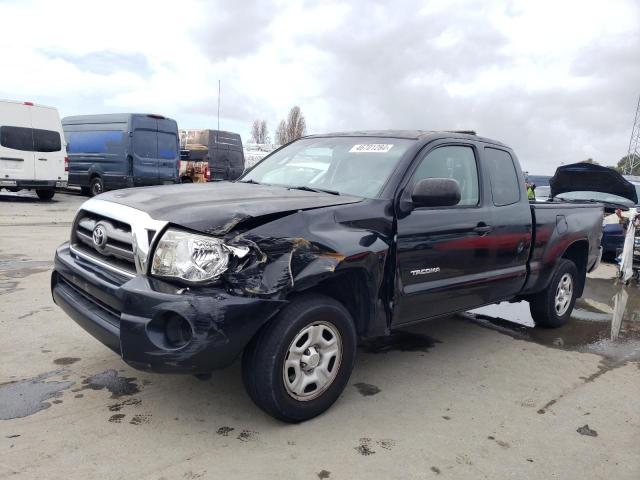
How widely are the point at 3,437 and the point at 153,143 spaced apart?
13.2 meters

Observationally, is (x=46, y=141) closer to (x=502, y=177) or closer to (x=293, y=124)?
(x=502, y=177)

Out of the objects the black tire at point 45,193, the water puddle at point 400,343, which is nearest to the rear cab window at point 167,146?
the black tire at point 45,193

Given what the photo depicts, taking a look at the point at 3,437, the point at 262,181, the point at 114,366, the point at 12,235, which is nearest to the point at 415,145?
the point at 262,181

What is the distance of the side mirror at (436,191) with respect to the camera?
3297mm

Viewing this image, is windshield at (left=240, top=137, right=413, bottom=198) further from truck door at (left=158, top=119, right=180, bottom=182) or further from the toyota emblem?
truck door at (left=158, top=119, right=180, bottom=182)

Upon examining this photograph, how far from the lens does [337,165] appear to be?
3.87 meters

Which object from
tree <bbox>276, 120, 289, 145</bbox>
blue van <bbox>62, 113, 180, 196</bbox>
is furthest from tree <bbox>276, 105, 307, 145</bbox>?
blue van <bbox>62, 113, 180, 196</bbox>

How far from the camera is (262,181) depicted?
4160mm

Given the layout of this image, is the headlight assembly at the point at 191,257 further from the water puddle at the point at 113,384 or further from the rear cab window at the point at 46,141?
the rear cab window at the point at 46,141

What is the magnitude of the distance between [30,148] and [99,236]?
1177 cm

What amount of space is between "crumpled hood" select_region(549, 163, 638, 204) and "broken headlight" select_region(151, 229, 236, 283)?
7011 millimetres

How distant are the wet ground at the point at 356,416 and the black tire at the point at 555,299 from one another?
0.47 m

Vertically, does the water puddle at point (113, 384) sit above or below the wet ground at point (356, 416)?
above

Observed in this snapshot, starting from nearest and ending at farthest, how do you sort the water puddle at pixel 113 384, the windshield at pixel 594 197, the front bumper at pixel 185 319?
the front bumper at pixel 185 319, the water puddle at pixel 113 384, the windshield at pixel 594 197
